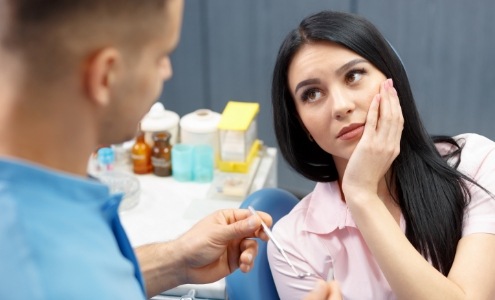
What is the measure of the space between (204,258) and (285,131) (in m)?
0.47

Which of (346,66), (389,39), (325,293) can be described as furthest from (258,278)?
(389,39)

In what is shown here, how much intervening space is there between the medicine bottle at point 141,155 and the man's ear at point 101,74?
59.8 inches

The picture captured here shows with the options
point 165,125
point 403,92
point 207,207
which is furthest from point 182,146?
point 403,92

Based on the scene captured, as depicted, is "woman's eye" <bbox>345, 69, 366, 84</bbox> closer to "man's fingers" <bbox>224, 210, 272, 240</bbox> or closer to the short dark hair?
"man's fingers" <bbox>224, 210, 272, 240</bbox>

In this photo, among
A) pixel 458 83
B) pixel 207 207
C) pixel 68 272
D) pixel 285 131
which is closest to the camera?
pixel 68 272

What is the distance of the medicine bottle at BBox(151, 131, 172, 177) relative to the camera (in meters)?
2.28

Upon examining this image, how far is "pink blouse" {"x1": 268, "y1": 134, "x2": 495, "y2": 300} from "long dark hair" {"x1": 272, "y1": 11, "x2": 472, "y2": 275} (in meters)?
0.04

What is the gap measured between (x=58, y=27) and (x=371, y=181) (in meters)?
0.92

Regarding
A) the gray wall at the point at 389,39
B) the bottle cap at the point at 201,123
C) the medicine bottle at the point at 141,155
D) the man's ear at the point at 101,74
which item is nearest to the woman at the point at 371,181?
the bottle cap at the point at 201,123

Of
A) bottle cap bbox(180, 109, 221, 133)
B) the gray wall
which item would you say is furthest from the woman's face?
the gray wall

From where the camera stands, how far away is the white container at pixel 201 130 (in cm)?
227

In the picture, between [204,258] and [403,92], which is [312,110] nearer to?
[403,92]

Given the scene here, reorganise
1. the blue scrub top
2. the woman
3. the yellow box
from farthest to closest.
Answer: the yellow box
the woman
the blue scrub top

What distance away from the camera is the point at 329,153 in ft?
5.62
